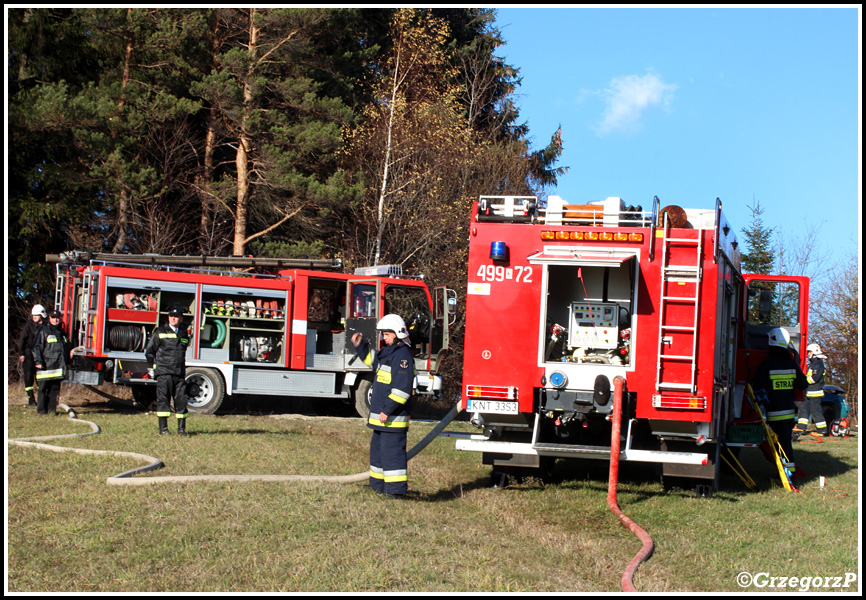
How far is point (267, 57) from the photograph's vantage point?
2364cm

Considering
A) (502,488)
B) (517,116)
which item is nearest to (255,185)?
(517,116)

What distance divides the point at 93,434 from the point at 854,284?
22.7 m

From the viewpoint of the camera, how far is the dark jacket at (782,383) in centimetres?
1080

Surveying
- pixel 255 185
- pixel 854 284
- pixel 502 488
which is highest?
pixel 255 185

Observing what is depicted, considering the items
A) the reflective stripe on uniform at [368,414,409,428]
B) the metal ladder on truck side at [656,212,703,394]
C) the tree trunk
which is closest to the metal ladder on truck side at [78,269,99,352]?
the tree trunk

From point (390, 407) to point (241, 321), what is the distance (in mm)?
8806

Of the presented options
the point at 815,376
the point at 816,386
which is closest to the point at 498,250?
the point at 815,376

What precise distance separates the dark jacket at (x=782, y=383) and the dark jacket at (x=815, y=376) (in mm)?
6725

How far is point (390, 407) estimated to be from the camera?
7.91m

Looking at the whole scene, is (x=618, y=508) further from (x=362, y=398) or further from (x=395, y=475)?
(x=362, y=398)

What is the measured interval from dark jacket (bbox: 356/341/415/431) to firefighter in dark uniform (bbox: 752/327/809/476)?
17.7 feet

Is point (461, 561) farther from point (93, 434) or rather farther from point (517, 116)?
point (517, 116)

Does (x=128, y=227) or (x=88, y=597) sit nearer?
(x=88, y=597)

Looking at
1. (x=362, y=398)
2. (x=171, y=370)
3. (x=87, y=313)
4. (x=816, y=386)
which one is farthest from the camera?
(x=816, y=386)
